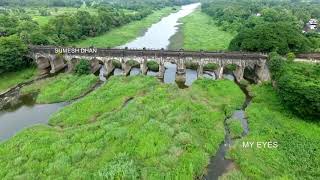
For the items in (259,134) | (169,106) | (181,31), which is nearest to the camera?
(259,134)

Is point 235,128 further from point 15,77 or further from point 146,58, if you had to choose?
point 15,77

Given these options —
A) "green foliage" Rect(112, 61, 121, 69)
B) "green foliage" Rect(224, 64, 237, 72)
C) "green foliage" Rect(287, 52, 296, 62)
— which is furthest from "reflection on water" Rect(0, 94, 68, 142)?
"green foliage" Rect(287, 52, 296, 62)

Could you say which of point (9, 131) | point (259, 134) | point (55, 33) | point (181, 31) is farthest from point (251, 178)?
point (181, 31)

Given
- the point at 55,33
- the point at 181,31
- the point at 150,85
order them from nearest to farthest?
the point at 150,85, the point at 55,33, the point at 181,31

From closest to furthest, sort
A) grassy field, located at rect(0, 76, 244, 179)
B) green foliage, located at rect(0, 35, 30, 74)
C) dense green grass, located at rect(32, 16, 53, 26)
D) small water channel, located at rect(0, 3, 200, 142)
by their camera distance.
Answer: grassy field, located at rect(0, 76, 244, 179) < small water channel, located at rect(0, 3, 200, 142) < green foliage, located at rect(0, 35, 30, 74) < dense green grass, located at rect(32, 16, 53, 26)

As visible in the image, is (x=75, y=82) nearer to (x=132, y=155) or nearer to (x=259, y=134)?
(x=132, y=155)

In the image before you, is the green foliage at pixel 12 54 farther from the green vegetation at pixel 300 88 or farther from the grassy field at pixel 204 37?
the green vegetation at pixel 300 88

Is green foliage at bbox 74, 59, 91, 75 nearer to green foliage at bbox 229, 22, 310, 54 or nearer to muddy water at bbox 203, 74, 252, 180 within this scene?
muddy water at bbox 203, 74, 252, 180

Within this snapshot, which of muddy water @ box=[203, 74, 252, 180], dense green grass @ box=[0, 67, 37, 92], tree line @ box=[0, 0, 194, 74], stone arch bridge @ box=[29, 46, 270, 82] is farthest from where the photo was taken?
tree line @ box=[0, 0, 194, 74]
